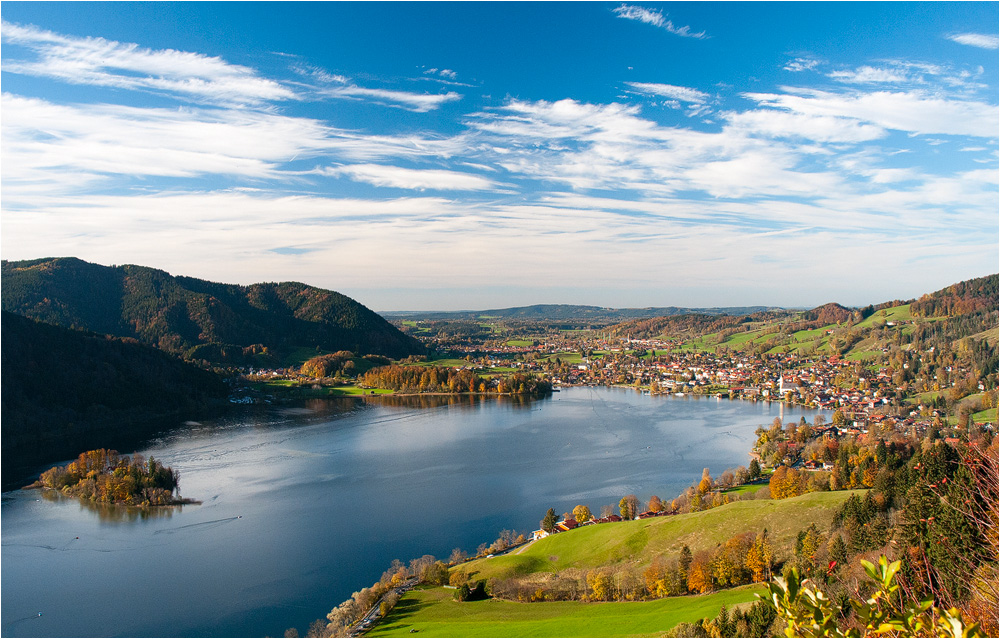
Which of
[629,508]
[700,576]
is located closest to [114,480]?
[629,508]

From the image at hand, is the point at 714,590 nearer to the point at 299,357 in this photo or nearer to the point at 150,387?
the point at 150,387

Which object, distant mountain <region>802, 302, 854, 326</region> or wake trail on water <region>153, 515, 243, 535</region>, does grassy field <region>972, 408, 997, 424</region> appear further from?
distant mountain <region>802, 302, 854, 326</region>

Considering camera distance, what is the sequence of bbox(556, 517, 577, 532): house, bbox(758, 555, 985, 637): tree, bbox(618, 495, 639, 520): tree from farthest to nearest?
bbox(618, 495, 639, 520): tree
bbox(556, 517, 577, 532): house
bbox(758, 555, 985, 637): tree

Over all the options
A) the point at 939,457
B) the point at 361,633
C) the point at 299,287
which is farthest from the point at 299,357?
the point at 939,457

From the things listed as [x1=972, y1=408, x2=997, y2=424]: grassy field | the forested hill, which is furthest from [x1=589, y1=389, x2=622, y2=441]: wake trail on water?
the forested hill

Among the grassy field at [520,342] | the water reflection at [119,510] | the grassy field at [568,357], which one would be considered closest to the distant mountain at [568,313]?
the grassy field at [520,342]

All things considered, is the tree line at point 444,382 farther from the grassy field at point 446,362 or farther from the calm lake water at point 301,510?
the calm lake water at point 301,510
